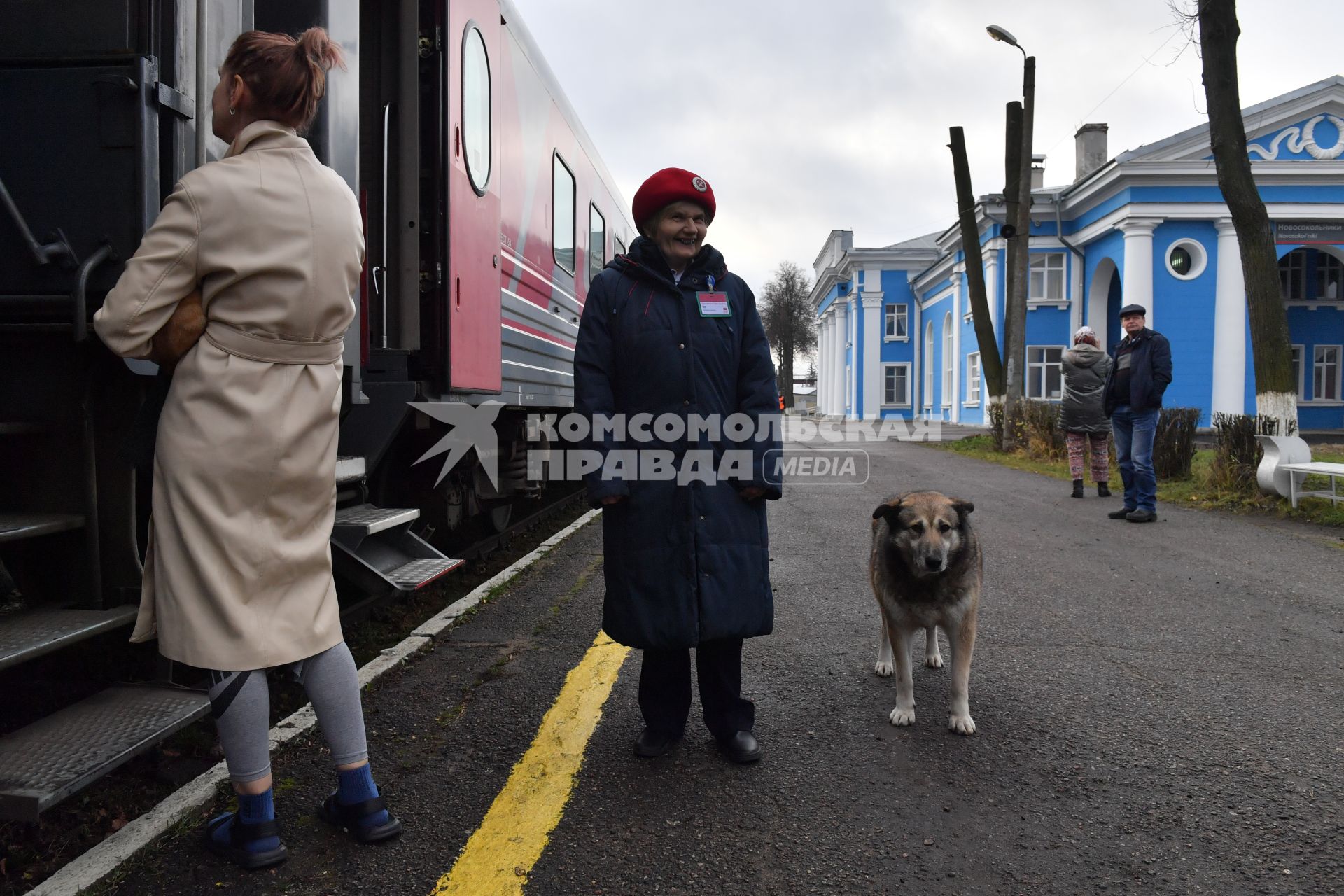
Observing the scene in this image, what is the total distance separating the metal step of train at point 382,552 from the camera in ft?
12.4

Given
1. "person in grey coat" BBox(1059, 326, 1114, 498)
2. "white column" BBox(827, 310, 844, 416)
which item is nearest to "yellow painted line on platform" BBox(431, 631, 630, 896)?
"person in grey coat" BBox(1059, 326, 1114, 498)

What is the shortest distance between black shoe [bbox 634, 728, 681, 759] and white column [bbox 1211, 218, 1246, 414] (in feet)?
92.0

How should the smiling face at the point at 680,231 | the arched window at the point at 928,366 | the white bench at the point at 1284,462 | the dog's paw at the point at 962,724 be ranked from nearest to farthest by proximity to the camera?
the smiling face at the point at 680,231 → the dog's paw at the point at 962,724 → the white bench at the point at 1284,462 → the arched window at the point at 928,366

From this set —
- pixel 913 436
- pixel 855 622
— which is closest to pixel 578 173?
pixel 855 622

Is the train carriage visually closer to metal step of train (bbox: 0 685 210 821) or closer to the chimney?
metal step of train (bbox: 0 685 210 821)

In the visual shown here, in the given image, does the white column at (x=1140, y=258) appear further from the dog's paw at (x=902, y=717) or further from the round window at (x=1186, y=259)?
the dog's paw at (x=902, y=717)

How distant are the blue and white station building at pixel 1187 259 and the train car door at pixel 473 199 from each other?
74.4ft

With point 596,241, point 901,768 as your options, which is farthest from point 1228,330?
point 901,768

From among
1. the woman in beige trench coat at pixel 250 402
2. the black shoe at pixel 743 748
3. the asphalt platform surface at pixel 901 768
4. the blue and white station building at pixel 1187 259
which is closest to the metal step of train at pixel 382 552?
the asphalt platform surface at pixel 901 768

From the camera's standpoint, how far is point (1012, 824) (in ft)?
8.68

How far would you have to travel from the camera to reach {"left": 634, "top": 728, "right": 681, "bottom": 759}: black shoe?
10.2ft

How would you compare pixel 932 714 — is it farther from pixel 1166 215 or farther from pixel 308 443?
pixel 1166 215

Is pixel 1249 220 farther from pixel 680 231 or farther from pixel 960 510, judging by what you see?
pixel 680 231

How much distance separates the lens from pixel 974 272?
22.8 meters
